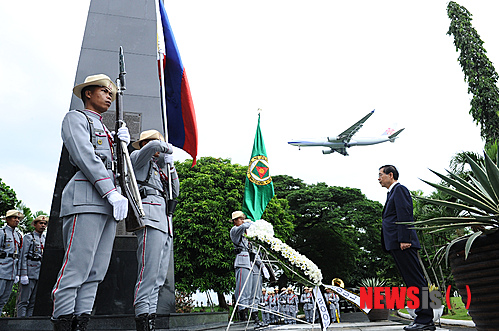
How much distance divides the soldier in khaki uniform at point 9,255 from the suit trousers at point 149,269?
449 centimetres

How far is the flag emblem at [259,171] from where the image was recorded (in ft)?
35.8

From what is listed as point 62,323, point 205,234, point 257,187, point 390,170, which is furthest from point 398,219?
point 205,234

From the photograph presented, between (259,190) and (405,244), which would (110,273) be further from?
(259,190)

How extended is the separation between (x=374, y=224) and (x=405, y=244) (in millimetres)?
27755

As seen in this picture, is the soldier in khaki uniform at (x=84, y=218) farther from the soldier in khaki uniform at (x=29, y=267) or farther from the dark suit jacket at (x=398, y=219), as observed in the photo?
the soldier in khaki uniform at (x=29, y=267)

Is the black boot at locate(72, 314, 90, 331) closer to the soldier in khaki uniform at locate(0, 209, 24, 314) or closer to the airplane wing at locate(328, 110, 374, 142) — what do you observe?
the soldier in khaki uniform at locate(0, 209, 24, 314)

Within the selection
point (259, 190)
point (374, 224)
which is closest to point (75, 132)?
point (259, 190)

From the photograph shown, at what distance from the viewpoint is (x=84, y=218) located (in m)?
2.92

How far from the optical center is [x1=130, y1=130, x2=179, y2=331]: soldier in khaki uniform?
143 inches

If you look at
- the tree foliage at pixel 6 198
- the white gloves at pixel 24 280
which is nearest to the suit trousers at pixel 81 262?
the white gloves at pixel 24 280

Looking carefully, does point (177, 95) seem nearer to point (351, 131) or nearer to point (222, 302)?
point (222, 302)

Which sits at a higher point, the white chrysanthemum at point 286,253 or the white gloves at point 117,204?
the white gloves at point 117,204

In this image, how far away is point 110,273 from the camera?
17.8ft

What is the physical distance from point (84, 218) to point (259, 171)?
8394mm
